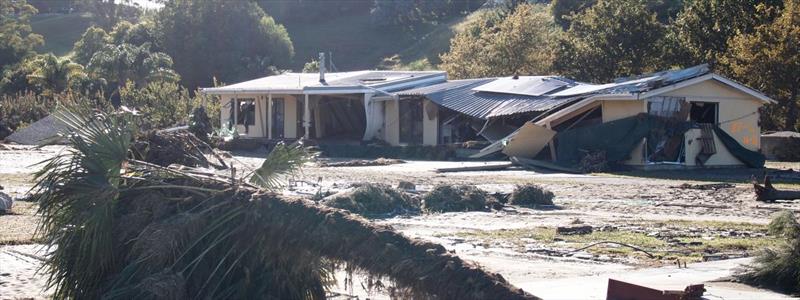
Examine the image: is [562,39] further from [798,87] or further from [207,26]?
[207,26]

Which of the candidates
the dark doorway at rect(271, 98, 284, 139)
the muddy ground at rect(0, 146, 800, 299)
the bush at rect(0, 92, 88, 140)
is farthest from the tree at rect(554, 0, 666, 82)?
the bush at rect(0, 92, 88, 140)

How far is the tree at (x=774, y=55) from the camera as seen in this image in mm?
39094

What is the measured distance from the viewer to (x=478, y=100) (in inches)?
1539

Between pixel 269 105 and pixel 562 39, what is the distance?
13.1 meters

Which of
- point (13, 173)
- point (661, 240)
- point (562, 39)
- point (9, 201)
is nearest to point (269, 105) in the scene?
point (562, 39)

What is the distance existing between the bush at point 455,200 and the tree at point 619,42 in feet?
87.4

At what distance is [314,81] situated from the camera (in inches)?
1788

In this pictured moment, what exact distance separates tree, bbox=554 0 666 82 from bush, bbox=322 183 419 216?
27.5 metres

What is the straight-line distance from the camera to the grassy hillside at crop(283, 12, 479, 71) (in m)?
83.1

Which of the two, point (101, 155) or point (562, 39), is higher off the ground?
point (562, 39)

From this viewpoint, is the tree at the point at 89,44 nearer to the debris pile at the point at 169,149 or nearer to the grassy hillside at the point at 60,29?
the grassy hillside at the point at 60,29

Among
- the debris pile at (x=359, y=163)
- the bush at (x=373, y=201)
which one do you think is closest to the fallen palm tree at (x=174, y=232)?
the bush at (x=373, y=201)

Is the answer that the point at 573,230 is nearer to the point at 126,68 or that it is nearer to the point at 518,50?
the point at 518,50

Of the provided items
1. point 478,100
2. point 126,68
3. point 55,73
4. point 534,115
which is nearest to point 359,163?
point 534,115
